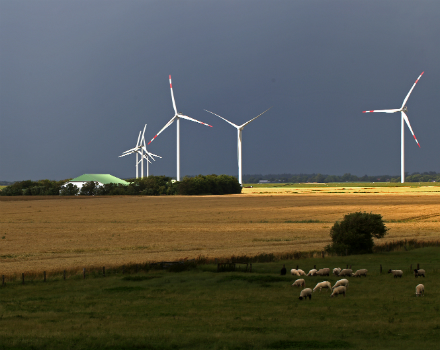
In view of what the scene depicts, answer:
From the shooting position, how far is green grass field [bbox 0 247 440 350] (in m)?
18.7

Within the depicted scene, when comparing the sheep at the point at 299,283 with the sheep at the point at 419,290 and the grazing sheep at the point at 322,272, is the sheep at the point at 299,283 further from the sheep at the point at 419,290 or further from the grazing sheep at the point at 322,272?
the sheep at the point at 419,290

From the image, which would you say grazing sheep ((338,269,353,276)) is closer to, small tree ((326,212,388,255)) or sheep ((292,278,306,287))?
sheep ((292,278,306,287))

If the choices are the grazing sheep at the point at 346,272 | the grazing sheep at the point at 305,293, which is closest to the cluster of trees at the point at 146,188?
the grazing sheep at the point at 346,272

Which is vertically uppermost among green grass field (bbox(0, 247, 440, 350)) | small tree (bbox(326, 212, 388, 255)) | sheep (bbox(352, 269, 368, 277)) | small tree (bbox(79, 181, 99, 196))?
small tree (bbox(79, 181, 99, 196))

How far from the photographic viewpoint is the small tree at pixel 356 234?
45500 mm

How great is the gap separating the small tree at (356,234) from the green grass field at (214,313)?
31.0 feet

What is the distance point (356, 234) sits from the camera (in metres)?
45.8

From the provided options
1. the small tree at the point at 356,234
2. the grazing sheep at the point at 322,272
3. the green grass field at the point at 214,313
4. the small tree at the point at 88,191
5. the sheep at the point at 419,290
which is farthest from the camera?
the small tree at the point at 88,191

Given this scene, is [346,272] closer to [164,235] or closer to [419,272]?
[419,272]

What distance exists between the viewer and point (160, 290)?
1197 inches

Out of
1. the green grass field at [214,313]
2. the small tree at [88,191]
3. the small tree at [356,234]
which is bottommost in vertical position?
the green grass field at [214,313]

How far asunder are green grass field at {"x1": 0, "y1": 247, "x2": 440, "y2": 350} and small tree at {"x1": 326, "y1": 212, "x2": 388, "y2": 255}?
945 cm

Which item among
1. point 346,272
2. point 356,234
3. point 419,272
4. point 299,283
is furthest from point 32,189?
point 419,272

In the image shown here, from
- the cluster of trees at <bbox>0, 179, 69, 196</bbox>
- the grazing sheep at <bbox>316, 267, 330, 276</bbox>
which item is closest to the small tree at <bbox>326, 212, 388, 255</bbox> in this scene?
the grazing sheep at <bbox>316, 267, 330, 276</bbox>
